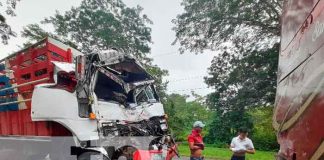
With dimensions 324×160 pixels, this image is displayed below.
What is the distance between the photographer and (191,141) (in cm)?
639

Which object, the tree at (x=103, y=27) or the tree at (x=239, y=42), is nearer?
the tree at (x=239, y=42)

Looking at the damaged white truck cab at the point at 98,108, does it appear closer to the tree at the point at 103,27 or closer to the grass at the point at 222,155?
the grass at the point at 222,155

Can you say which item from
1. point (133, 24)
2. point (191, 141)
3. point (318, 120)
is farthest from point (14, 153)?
point (133, 24)

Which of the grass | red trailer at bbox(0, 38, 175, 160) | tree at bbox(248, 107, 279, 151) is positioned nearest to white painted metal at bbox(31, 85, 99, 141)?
red trailer at bbox(0, 38, 175, 160)

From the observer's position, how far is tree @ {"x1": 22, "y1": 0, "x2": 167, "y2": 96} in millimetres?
29125

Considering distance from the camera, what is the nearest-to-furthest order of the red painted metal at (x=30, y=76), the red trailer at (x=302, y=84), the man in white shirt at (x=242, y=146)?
the red trailer at (x=302, y=84)
the red painted metal at (x=30, y=76)
the man in white shirt at (x=242, y=146)

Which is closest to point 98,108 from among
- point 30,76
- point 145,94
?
point 30,76

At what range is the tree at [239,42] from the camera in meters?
19.0

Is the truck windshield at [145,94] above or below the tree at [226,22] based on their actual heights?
below

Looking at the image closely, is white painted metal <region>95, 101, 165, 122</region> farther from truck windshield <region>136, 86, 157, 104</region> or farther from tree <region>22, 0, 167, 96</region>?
tree <region>22, 0, 167, 96</region>

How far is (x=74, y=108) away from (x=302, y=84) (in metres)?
3.86

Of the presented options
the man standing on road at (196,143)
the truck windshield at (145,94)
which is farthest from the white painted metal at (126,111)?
the man standing on road at (196,143)

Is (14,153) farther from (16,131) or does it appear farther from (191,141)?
(191,141)

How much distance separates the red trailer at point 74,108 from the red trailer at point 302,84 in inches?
118
